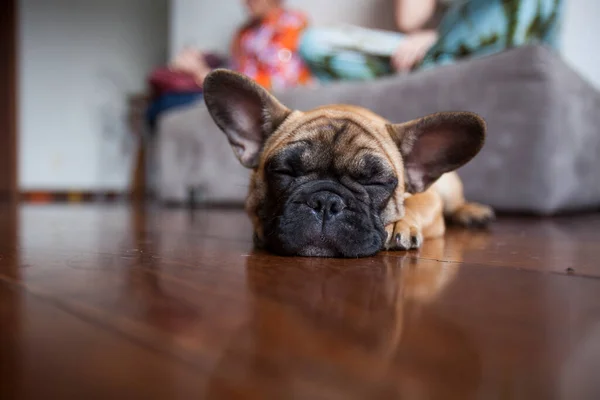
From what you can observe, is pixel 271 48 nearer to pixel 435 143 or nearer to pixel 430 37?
pixel 430 37

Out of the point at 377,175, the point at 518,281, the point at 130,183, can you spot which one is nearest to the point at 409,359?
the point at 518,281

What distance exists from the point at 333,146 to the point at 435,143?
0.30 metres

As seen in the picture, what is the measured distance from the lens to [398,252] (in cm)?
104

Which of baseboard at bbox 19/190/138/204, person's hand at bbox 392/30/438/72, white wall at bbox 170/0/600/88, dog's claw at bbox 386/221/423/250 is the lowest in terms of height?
baseboard at bbox 19/190/138/204

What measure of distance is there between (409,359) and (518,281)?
394 mm

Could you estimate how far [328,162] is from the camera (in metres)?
1.06

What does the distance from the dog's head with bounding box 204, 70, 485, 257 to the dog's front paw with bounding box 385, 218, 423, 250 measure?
27 millimetres

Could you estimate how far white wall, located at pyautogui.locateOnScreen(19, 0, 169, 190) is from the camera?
5.96m

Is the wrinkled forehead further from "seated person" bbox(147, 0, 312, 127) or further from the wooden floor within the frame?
"seated person" bbox(147, 0, 312, 127)

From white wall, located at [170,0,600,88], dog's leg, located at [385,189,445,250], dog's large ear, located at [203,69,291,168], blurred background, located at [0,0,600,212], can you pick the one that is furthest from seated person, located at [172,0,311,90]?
dog's leg, located at [385,189,445,250]

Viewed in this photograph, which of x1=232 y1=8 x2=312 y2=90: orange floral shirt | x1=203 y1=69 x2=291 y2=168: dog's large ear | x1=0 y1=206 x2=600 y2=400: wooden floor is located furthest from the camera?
x1=232 y1=8 x2=312 y2=90: orange floral shirt

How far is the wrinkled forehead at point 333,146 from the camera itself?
41.4 inches

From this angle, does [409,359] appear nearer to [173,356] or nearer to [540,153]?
[173,356]

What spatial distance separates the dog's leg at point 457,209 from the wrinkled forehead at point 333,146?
1.83 feet
